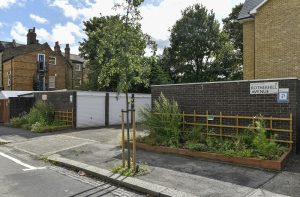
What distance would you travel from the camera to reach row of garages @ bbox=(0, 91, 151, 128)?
2039 centimetres

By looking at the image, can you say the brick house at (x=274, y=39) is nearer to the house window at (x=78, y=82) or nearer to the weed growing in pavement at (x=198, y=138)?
the weed growing in pavement at (x=198, y=138)

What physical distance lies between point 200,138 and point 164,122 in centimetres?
147

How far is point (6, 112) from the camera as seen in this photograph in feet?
82.1

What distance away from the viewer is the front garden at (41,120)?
19.1 meters

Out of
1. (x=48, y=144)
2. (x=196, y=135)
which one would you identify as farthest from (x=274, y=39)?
(x=48, y=144)

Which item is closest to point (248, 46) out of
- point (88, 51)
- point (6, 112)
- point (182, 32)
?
point (182, 32)

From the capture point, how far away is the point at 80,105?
20.5m

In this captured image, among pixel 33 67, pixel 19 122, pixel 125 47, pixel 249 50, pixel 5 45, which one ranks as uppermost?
pixel 5 45

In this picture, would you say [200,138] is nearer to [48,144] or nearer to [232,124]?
[232,124]

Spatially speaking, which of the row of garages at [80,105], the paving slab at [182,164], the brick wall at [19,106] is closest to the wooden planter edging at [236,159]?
the paving slab at [182,164]

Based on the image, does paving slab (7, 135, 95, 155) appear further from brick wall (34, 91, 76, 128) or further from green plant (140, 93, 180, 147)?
brick wall (34, 91, 76, 128)

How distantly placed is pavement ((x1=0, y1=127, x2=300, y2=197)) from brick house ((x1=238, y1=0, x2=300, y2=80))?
700 cm

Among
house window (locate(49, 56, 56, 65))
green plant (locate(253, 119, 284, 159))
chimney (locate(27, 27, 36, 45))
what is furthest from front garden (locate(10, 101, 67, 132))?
chimney (locate(27, 27, 36, 45))

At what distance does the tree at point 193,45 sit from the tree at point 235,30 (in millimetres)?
2629
